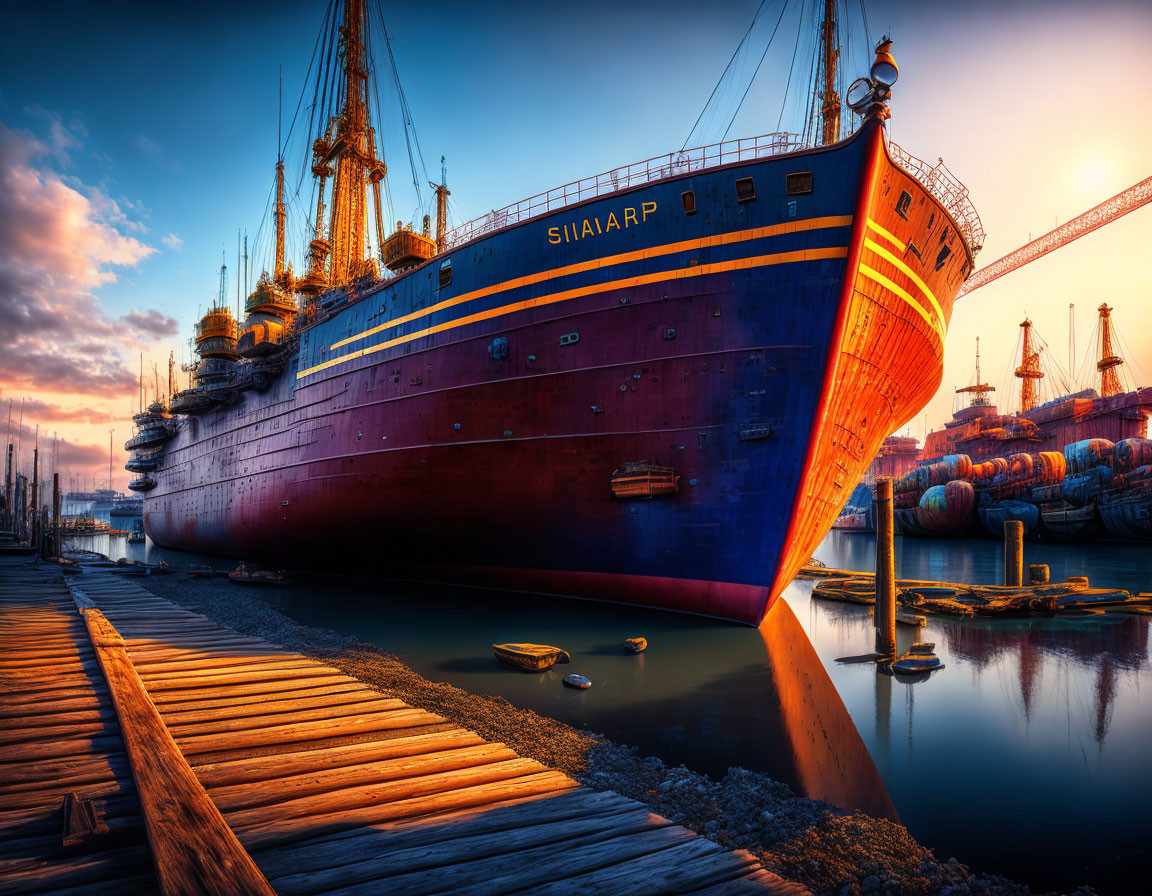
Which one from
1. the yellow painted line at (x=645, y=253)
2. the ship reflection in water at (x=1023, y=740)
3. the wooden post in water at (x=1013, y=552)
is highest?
the yellow painted line at (x=645, y=253)

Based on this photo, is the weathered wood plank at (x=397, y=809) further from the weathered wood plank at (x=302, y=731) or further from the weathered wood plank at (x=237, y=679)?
the weathered wood plank at (x=237, y=679)

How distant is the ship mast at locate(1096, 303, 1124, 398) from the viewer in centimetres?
6662

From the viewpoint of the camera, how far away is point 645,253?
1393cm

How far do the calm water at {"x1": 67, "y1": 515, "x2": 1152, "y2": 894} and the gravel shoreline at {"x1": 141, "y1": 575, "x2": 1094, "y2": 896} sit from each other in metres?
0.48

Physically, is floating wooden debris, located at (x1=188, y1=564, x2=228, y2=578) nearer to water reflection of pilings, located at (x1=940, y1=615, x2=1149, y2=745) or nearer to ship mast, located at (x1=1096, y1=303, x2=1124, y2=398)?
water reflection of pilings, located at (x1=940, y1=615, x2=1149, y2=745)

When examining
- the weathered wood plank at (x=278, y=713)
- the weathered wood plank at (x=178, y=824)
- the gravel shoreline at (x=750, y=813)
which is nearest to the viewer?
the weathered wood plank at (x=178, y=824)

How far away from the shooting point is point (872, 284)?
12.9m

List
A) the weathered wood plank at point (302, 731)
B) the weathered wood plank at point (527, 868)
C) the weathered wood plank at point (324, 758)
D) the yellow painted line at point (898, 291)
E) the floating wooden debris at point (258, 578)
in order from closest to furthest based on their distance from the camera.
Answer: the weathered wood plank at point (527, 868) → the weathered wood plank at point (324, 758) → the weathered wood plank at point (302, 731) → the yellow painted line at point (898, 291) → the floating wooden debris at point (258, 578)

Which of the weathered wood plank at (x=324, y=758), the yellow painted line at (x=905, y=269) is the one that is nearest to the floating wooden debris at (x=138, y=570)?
the weathered wood plank at (x=324, y=758)

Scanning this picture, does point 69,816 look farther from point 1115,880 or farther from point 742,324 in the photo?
point 742,324

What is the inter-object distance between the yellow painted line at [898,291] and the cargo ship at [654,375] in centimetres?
10

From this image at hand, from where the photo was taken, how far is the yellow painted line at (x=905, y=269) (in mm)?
12656

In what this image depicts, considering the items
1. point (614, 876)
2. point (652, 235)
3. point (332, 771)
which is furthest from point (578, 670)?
point (652, 235)

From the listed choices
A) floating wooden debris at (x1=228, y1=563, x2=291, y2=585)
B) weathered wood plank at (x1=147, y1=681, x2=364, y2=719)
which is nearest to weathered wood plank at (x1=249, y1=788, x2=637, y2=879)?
weathered wood plank at (x1=147, y1=681, x2=364, y2=719)
